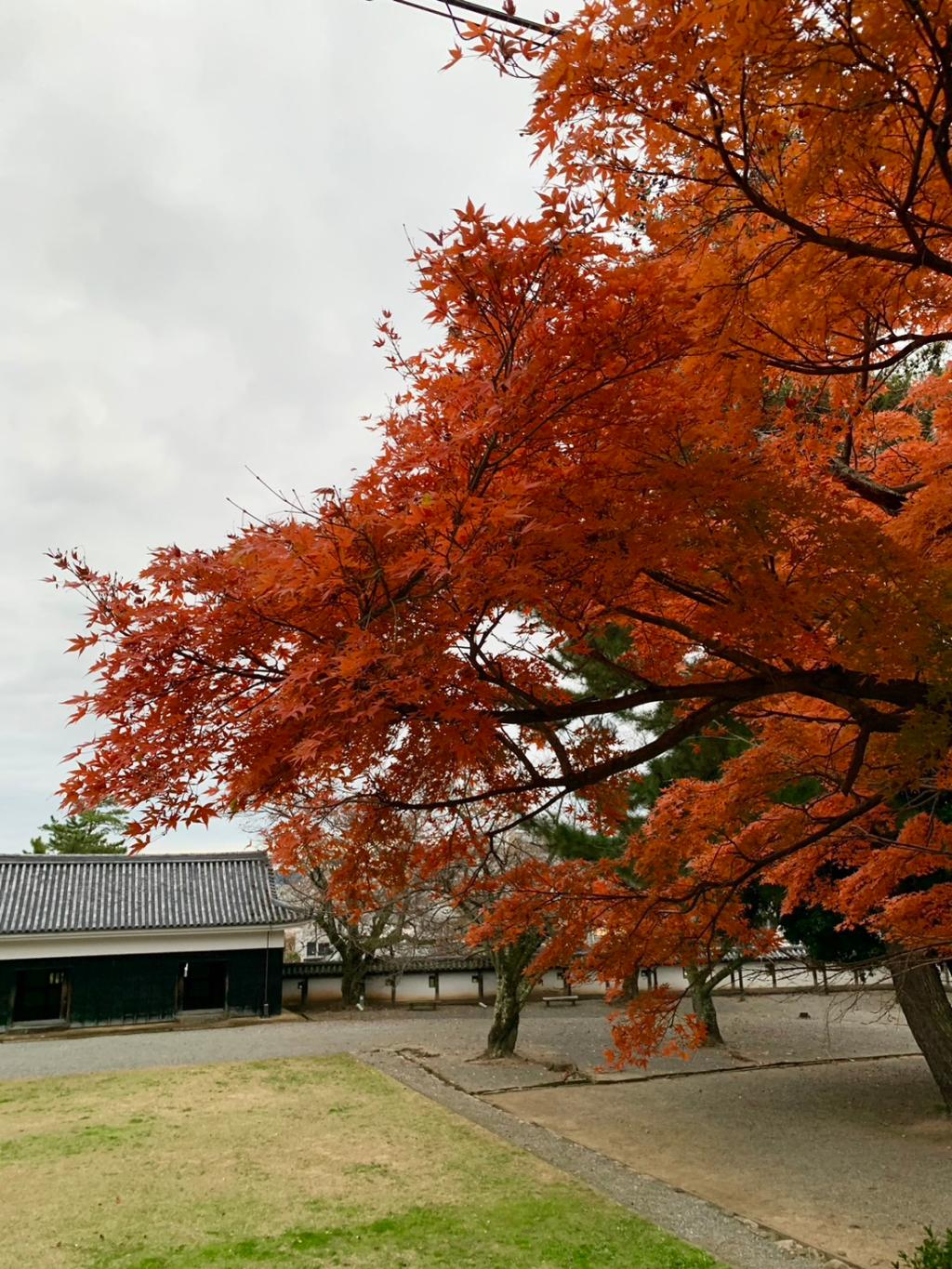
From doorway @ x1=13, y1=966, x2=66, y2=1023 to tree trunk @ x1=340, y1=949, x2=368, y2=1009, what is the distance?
6.32 meters

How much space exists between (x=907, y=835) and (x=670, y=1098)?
6.16 metres

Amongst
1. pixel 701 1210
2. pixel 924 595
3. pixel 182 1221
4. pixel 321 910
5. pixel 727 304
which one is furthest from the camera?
pixel 321 910

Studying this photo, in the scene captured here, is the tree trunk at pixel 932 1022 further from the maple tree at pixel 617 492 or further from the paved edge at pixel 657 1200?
the maple tree at pixel 617 492

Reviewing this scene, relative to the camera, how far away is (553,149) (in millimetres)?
3100

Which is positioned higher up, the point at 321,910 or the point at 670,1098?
the point at 321,910

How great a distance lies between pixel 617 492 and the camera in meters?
3.46

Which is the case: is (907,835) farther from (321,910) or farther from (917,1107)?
(321,910)

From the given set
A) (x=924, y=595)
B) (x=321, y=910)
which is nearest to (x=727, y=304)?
(x=924, y=595)

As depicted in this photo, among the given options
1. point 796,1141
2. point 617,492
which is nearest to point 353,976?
point 796,1141

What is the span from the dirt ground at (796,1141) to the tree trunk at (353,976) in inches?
386

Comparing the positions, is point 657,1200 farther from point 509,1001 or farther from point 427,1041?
point 427,1041

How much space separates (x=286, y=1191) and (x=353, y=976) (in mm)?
14021

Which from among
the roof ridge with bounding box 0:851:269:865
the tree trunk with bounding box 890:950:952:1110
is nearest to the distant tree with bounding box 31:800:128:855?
the roof ridge with bounding box 0:851:269:865

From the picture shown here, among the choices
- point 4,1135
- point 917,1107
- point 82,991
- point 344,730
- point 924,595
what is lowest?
point 917,1107
